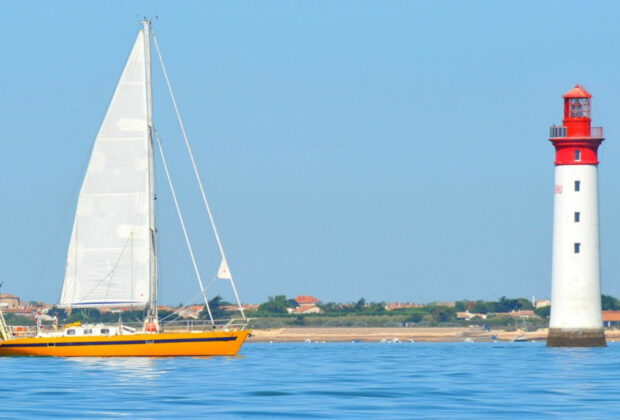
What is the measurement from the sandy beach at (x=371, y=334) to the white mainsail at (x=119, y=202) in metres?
78.8

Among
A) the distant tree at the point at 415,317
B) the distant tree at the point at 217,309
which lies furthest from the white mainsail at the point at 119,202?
the distant tree at the point at 415,317

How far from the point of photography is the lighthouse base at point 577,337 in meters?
61.3

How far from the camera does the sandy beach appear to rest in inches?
5330

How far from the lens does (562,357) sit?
54.8 m

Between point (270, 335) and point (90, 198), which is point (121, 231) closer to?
point (90, 198)

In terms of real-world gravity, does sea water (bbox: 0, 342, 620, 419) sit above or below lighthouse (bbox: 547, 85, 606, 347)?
below

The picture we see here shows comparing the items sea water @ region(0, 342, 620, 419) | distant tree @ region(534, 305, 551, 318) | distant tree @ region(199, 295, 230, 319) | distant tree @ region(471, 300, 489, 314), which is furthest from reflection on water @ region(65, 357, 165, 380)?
distant tree @ region(471, 300, 489, 314)

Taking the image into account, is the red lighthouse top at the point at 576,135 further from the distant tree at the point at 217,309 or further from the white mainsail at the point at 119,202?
the distant tree at the point at 217,309

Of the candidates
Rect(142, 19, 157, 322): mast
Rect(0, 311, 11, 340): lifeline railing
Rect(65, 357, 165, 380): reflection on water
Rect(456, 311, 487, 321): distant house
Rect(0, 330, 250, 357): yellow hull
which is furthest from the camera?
Rect(456, 311, 487, 321): distant house

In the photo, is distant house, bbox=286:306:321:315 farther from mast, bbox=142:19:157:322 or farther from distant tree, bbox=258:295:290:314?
mast, bbox=142:19:157:322

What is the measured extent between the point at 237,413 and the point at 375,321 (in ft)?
426

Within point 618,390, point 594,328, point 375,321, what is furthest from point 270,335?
point 618,390

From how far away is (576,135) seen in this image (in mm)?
62750

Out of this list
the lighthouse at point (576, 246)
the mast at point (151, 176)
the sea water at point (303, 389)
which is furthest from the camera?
the lighthouse at point (576, 246)
